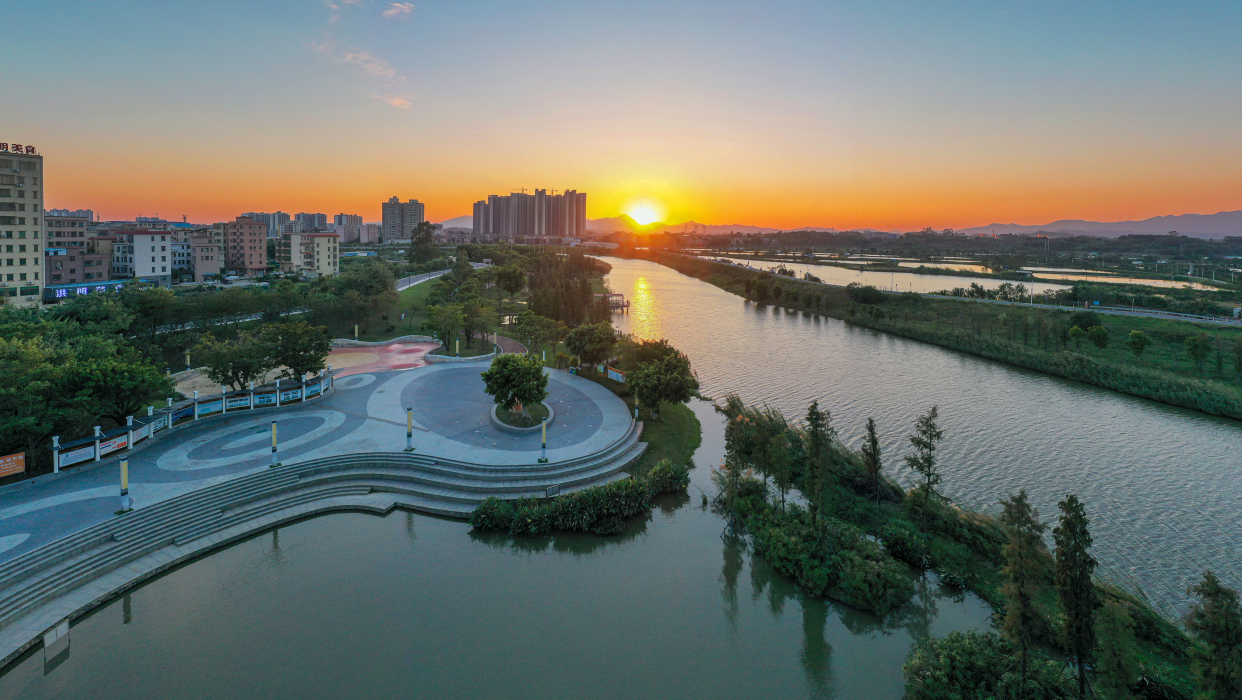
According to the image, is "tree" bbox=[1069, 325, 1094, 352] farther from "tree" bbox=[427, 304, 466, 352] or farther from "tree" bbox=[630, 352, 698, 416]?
"tree" bbox=[427, 304, 466, 352]

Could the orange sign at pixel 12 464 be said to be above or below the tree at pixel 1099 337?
below

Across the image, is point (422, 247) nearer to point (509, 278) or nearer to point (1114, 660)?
point (509, 278)

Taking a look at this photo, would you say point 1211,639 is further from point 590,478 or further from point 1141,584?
point 590,478

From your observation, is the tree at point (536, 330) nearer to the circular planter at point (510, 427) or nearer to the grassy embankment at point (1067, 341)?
the circular planter at point (510, 427)

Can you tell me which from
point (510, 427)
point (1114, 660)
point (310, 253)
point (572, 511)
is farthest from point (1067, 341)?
point (310, 253)

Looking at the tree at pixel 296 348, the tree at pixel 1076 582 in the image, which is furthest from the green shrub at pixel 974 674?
the tree at pixel 296 348

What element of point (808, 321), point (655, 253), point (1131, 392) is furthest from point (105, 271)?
point (655, 253)

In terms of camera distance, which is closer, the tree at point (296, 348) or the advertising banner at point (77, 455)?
the advertising banner at point (77, 455)
